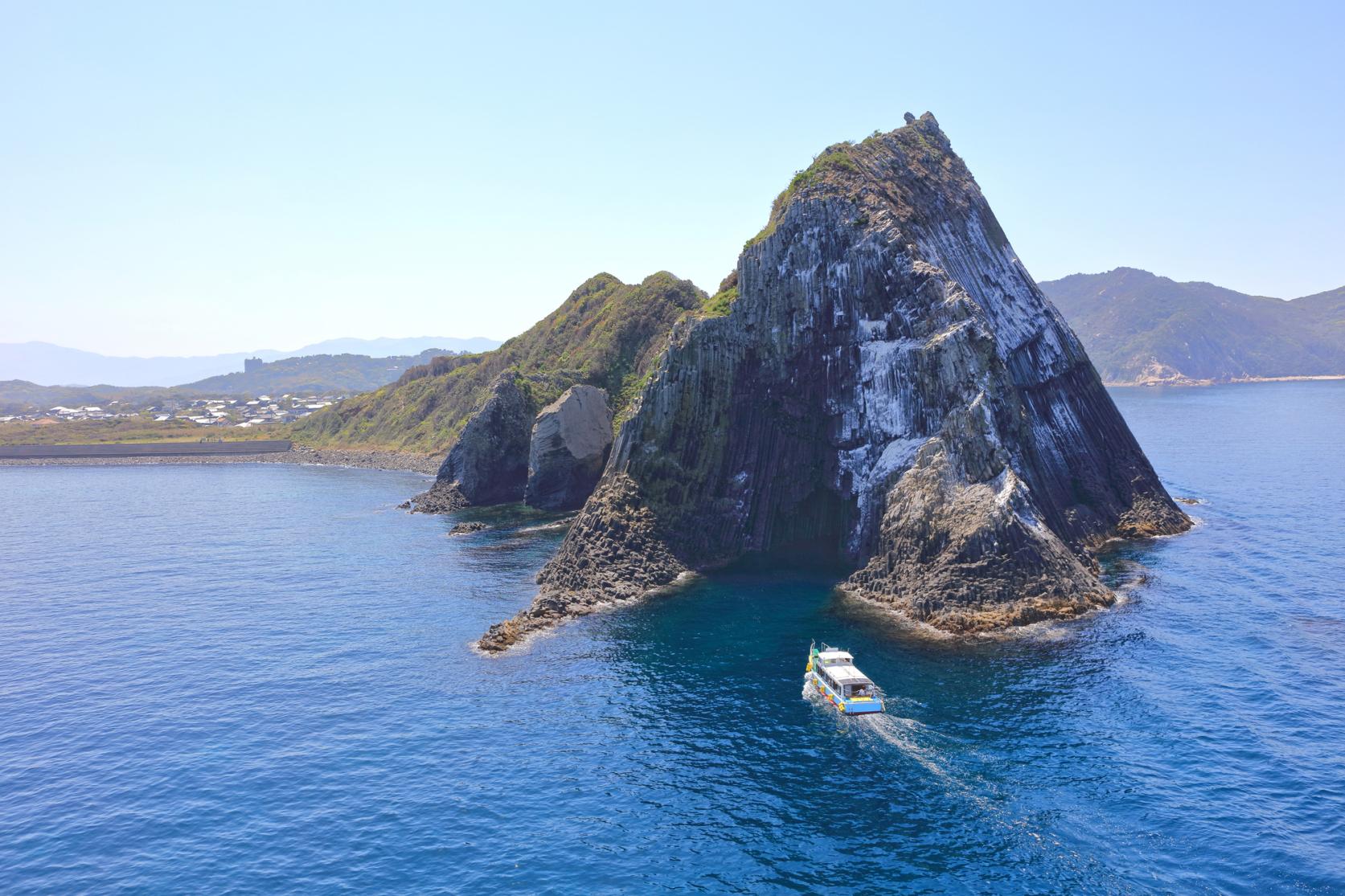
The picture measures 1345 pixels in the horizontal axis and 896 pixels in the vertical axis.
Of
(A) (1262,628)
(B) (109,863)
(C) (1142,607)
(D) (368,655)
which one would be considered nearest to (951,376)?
(C) (1142,607)

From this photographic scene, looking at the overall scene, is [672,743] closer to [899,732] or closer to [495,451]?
[899,732]

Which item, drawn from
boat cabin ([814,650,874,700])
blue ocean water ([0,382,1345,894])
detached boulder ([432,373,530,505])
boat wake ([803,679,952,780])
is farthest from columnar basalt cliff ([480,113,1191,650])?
detached boulder ([432,373,530,505])

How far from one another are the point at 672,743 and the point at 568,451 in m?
74.1

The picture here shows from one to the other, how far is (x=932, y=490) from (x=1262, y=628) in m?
24.8

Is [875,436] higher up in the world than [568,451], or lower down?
higher up

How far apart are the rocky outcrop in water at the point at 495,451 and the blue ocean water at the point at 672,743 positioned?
47.6m

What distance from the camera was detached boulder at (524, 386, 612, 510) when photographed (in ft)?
383

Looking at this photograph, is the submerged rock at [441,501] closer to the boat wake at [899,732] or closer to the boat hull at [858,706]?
the boat wake at [899,732]

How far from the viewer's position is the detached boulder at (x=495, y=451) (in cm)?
12850

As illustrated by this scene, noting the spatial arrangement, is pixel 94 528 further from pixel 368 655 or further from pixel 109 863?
pixel 109 863

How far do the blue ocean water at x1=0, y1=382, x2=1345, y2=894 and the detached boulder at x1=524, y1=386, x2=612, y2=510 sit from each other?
36466 mm

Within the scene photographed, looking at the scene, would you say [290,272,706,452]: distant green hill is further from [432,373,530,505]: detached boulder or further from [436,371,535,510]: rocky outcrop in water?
[432,373,530,505]: detached boulder

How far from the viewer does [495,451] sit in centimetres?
12962

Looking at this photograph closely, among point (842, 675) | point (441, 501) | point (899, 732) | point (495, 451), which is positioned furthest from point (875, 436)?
point (441, 501)
